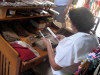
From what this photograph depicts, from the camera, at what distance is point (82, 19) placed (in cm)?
86

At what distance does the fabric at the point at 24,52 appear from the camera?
3.38 feet

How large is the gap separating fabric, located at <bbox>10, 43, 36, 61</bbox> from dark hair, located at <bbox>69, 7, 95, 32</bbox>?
0.50 meters

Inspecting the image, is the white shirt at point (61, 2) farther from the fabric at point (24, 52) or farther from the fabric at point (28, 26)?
the fabric at point (24, 52)

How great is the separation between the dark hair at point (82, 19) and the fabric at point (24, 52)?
504 mm

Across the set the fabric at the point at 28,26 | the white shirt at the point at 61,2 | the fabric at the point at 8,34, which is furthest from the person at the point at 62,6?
the fabric at the point at 8,34

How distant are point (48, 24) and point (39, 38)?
43 centimetres

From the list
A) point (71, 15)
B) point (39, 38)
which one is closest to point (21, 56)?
point (39, 38)

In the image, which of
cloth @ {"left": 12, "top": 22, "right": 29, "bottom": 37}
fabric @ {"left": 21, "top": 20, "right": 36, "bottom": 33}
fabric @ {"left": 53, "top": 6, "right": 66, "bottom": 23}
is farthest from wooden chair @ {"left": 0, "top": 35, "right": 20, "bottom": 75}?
fabric @ {"left": 53, "top": 6, "right": 66, "bottom": 23}

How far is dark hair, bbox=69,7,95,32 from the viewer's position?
2.83 feet

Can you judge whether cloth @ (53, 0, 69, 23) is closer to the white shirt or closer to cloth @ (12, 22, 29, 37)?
the white shirt

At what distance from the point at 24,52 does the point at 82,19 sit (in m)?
0.60

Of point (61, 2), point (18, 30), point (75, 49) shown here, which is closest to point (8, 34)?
point (18, 30)

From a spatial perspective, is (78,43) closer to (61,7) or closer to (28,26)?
(28,26)

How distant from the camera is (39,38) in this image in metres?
1.42
